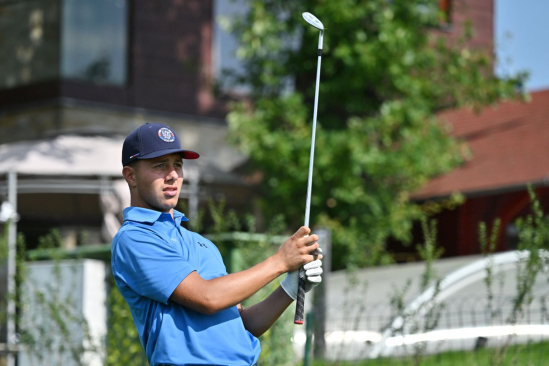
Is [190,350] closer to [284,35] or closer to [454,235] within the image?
[284,35]

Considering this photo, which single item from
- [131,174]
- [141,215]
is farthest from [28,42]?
[141,215]

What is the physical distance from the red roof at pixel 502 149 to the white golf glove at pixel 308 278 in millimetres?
8716

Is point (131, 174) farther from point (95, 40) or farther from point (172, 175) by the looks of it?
point (95, 40)

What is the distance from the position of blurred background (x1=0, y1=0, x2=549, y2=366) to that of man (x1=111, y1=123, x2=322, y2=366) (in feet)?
8.53

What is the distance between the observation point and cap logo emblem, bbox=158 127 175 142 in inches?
119

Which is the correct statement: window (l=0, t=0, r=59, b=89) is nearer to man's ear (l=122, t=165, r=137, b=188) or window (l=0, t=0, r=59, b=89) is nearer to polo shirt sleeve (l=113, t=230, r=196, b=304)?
man's ear (l=122, t=165, r=137, b=188)

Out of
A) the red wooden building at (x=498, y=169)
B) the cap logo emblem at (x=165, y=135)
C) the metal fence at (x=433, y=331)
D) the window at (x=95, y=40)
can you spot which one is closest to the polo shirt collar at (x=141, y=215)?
the cap logo emblem at (x=165, y=135)

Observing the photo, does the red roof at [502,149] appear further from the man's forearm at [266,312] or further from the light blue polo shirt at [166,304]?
the light blue polo shirt at [166,304]

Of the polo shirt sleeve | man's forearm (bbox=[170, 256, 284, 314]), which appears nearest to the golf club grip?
man's forearm (bbox=[170, 256, 284, 314])

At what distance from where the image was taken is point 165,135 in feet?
9.95

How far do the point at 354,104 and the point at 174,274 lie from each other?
825 cm

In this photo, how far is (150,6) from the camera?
14328 mm

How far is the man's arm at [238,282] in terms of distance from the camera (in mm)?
2789

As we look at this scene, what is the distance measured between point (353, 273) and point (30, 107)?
8.99 metres
